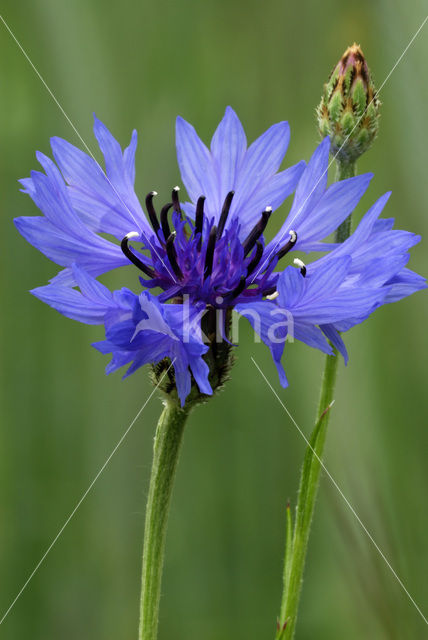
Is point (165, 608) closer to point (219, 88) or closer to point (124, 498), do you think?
point (124, 498)

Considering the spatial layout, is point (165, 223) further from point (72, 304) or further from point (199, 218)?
point (72, 304)

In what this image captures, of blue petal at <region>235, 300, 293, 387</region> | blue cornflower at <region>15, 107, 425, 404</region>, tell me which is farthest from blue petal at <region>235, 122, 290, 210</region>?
blue petal at <region>235, 300, 293, 387</region>

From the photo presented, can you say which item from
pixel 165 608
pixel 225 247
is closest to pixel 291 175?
pixel 225 247

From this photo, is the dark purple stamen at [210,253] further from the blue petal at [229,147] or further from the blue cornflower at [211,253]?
the blue petal at [229,147]

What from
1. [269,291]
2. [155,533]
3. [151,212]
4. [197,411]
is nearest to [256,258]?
[269,291]

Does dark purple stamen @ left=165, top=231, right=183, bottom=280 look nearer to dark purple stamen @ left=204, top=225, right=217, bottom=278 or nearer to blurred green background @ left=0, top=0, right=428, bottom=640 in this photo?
dark purple stamen @ left=204, top=225, right=217, bottom=278

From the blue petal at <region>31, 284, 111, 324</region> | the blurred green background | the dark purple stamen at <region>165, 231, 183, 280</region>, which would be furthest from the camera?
the blurred green background

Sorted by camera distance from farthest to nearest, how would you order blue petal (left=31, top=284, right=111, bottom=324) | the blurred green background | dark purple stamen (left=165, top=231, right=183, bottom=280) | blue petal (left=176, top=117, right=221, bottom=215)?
the blurred green background
blue petal (left=176, top=117, right=221, bottom=215)
dark purple stamen (left=165, top=231, right=183, bottom=280)
blue petal (left=31, top=284, right=111, bottom=324)

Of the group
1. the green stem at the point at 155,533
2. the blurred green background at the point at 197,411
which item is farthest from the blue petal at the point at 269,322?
the blurred green background at the point at 197,411
